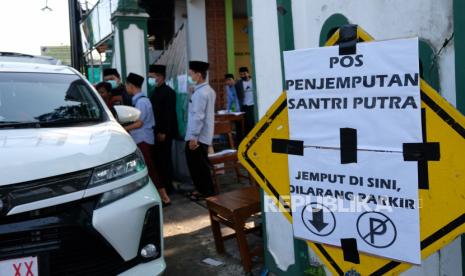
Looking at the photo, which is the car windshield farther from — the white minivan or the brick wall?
the brick wall

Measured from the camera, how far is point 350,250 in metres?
1.99

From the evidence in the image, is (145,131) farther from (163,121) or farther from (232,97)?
(232,97)

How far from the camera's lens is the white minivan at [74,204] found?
2211mm

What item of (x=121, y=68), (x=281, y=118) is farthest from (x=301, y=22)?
(x=121, y=68)

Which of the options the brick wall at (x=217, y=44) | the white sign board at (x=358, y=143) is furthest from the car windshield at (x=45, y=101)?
the brick wall at (x=217, y=44)

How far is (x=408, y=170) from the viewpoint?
69.6 inches

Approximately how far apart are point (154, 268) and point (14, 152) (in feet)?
3.37

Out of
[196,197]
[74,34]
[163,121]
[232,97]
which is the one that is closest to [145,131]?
[163,121]

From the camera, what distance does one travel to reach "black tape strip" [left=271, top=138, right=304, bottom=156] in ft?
6.89

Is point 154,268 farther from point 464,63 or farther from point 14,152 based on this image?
point 464,63

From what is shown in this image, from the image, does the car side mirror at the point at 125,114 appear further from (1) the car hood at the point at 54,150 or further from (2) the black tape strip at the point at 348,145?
(2) the black tape strip at the point at 348,145

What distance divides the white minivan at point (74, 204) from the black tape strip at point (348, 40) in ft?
4.78

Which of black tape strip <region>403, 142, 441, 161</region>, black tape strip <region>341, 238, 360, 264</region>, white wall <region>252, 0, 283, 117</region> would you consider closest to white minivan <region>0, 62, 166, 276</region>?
white wall <region>252, 0, 283, 117</region>

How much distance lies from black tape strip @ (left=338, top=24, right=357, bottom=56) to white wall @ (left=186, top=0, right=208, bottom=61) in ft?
29.8
